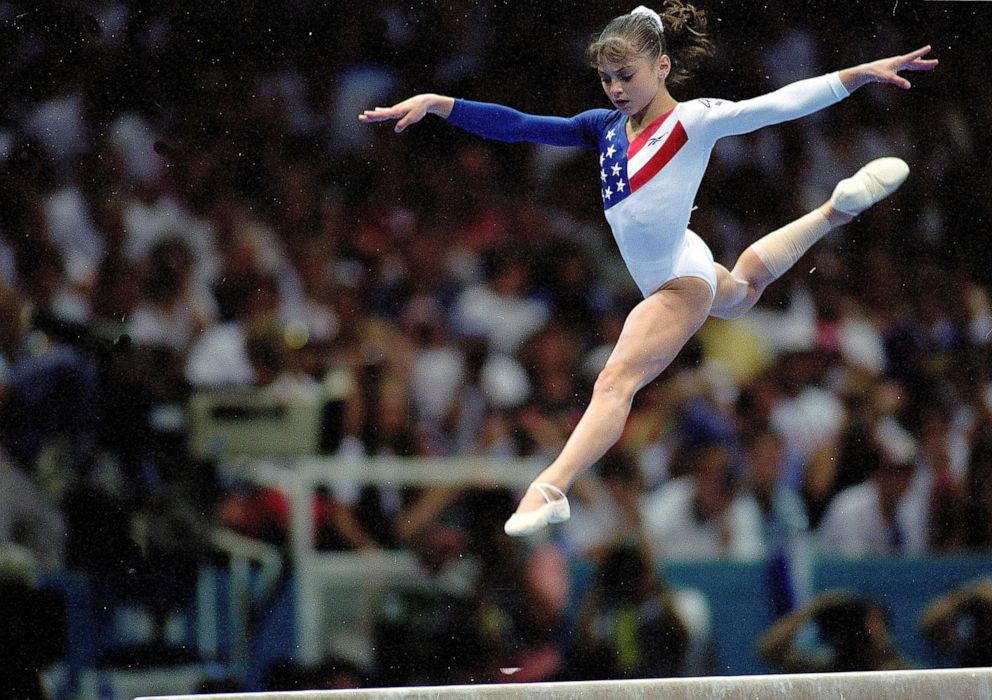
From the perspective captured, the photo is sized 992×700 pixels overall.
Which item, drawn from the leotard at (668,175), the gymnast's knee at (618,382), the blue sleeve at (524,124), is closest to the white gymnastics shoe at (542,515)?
the gymnast's knee at (618,382)

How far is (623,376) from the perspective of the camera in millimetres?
3127

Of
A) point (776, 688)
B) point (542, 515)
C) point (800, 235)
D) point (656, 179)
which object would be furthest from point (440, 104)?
point (776, 688)

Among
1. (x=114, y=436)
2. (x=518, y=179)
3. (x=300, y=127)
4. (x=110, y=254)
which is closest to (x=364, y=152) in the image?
(x=300, y=127)

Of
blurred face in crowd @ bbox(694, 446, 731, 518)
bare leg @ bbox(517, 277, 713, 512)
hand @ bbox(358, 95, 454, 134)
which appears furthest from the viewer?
blurred face in crowd @ bbox(694, 446, 731, 518)

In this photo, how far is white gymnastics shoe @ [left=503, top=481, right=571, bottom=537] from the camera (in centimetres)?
290

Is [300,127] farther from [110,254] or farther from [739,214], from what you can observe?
[739,214]

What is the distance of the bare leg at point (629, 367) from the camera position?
3.06 meters

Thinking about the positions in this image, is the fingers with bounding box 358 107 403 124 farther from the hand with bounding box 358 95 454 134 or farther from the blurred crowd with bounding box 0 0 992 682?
the blurred crowd with bounding box 0 0 992 682

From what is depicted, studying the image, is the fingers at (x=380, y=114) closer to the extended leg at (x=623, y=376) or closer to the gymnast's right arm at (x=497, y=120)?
the gymnast's right arm at (x=497, y=120)

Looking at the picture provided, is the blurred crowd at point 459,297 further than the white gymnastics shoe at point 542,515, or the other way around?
the blurred crowd at point 459,297

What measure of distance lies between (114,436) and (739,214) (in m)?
2.36

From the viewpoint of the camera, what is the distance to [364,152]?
434 centimetres

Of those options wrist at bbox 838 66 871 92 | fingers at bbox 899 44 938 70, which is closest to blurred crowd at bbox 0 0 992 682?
fingers at bbox 899 44 938 70

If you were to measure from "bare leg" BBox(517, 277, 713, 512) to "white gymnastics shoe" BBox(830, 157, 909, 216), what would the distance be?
1.71 ft
